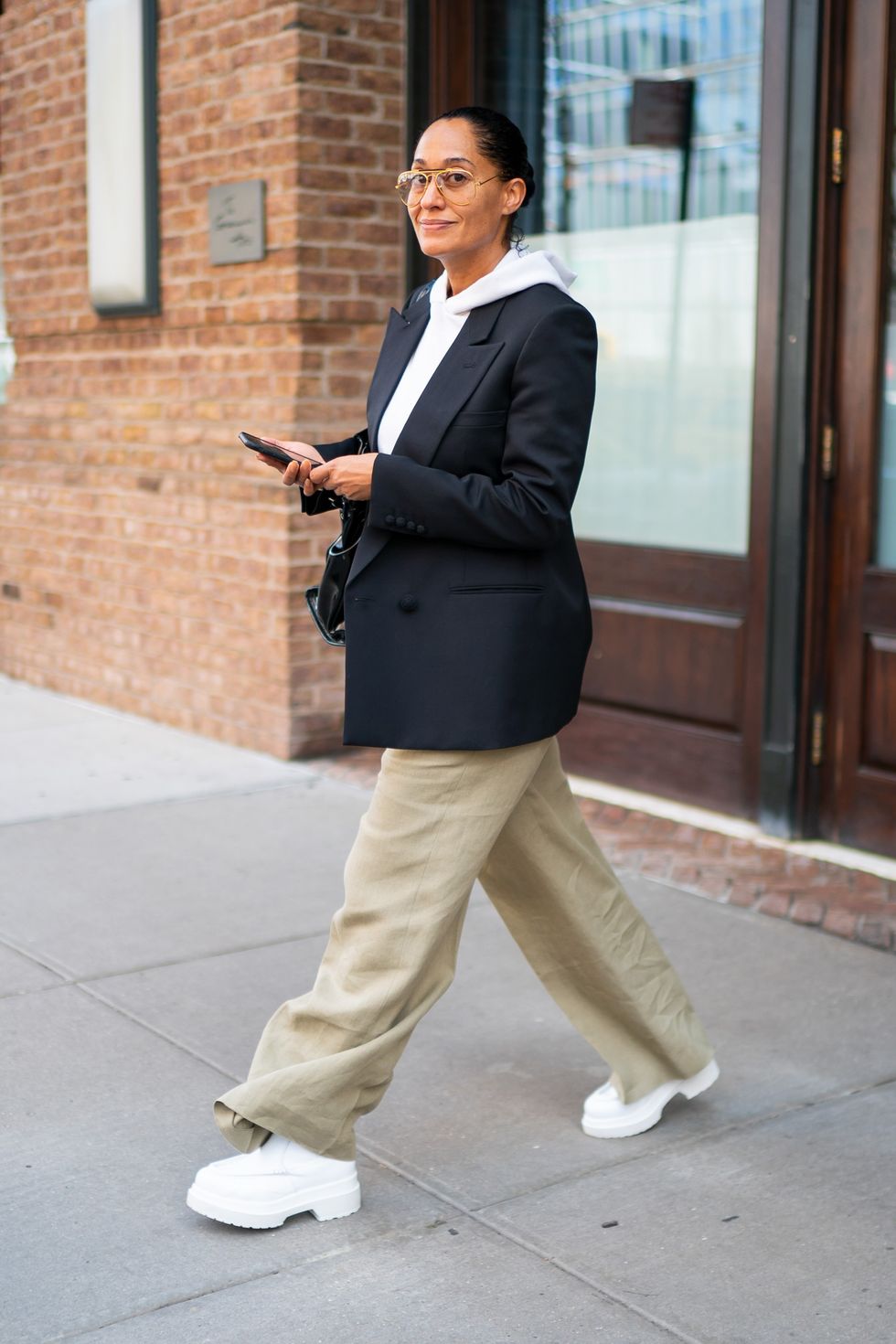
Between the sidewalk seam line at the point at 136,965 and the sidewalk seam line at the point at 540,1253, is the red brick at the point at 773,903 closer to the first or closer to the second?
the sidewalk seam line at the point at 136,965

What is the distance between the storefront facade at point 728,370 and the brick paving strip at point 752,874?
217 mm

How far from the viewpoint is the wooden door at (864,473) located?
5.09 meters

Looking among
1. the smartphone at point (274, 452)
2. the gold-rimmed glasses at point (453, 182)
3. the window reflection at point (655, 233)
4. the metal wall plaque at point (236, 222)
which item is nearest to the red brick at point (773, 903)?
the window reflection at point (655, 233)

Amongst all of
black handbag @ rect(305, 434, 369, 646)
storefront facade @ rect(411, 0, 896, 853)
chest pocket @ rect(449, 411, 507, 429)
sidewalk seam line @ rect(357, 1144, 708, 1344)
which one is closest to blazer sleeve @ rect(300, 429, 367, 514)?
black handbag @ rect(305, 434, 369, 646)

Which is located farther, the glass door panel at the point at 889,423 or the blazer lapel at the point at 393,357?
the glass door panel at the point at 889,423

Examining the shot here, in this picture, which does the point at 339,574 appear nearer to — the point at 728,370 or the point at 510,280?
the point at 510,280

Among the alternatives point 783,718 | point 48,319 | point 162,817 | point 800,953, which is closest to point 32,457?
point 48,319

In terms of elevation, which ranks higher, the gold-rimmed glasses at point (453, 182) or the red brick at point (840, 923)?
the gold-rimmed glasses at point (453, 182)

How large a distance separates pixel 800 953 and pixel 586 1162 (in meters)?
1.35

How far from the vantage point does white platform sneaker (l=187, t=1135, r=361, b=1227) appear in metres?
2.91

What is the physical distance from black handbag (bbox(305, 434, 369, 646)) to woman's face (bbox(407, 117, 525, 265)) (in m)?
0.41

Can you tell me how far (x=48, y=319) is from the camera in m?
8.10

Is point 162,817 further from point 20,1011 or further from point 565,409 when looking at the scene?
point 565,409

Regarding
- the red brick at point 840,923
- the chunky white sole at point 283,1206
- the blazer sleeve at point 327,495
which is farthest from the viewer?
the red brick at point 840,923
